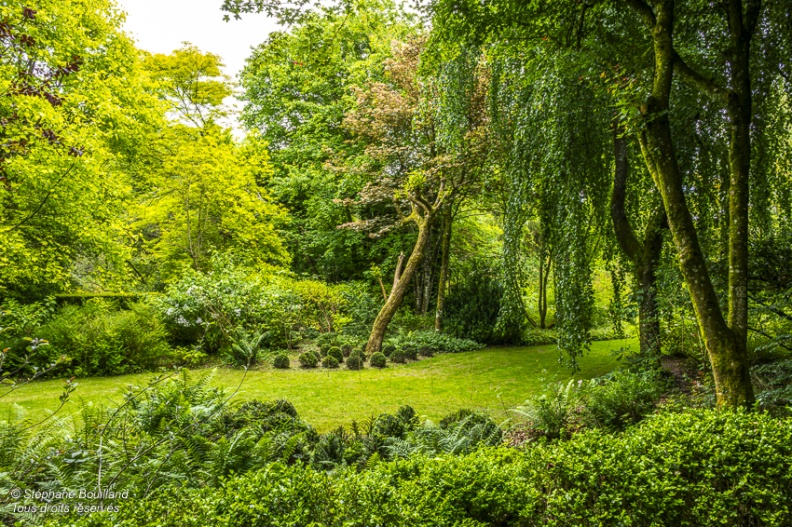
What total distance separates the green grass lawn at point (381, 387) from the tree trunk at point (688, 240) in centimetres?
210

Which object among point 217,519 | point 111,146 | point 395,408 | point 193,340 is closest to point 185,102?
point 111,146

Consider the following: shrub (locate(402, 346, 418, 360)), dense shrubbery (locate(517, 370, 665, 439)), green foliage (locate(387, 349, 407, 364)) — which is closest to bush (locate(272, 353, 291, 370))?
green foliage (locate(387, 349, 407, 364))

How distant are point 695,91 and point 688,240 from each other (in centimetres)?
281

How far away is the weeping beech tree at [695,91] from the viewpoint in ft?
9.21

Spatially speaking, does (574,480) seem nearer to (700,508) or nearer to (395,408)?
(700,508)

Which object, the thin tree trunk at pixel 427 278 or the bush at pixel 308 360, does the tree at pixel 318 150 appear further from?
the bush at pixel 308 360

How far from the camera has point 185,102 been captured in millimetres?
14883

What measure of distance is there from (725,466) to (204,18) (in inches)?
186

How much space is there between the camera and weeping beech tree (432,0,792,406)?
2807mm

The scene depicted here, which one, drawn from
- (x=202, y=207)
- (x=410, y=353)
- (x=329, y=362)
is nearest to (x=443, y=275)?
(x=410, y=353)

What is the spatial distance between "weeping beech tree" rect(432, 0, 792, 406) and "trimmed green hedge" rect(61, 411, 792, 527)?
86 centimetres

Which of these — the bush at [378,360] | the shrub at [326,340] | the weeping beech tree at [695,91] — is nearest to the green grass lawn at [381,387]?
the bush at [378,360]

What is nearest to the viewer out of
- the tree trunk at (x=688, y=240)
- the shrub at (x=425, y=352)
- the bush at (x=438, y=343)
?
the tree trunk at (x=688, y=240)

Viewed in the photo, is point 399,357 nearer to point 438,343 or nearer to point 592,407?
point 438,343
